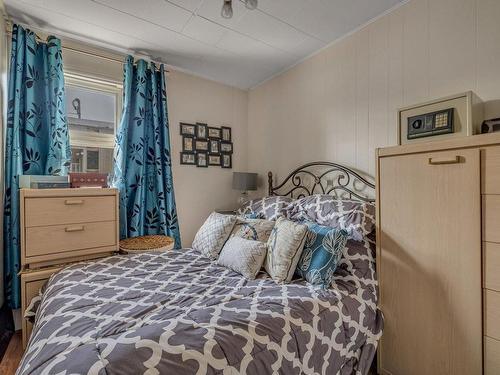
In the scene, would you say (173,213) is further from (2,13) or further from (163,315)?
(2,13)

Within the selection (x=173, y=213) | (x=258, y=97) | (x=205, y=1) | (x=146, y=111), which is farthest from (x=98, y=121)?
(x=258, y=97)

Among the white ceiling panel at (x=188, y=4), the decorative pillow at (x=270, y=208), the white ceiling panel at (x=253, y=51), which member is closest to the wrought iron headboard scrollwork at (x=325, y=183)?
the decorative pillow at (x=270, y=208)

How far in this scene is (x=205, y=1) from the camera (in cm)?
173

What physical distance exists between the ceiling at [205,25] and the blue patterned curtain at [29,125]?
0.24 m

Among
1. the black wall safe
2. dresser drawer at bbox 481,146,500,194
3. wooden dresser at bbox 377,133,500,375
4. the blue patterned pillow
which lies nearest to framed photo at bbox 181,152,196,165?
the blue patterned pillow

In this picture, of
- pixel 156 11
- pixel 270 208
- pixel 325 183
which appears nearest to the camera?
pixel 156 11

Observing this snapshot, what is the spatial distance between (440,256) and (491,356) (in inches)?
16.7

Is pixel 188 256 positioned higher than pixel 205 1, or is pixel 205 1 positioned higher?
pixel 205 1

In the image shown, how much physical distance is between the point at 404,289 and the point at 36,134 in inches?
111

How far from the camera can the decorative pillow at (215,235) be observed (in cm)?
187

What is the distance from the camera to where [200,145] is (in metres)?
2.92

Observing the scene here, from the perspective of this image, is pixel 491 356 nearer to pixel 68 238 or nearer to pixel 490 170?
pixel 490 170

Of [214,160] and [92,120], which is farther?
[214,160]

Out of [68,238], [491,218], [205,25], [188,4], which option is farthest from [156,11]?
[491,218]
